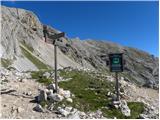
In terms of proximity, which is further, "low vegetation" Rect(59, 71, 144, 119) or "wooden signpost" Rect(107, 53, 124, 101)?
"wooden signpost" Rect(107, 53, 124, 101)

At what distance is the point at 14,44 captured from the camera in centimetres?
10675

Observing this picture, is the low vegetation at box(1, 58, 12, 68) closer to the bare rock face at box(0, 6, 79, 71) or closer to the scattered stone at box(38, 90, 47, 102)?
the bare rock face at box(0, 6, 79, 71)

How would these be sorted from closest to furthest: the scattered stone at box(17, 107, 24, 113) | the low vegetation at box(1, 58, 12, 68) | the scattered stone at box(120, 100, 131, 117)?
the scattered stone at box(17, 107, 24, 113) → the scattered stone at box(120, 100, 131, 117) → the low vegetation at box(1, 58, 12, 68)

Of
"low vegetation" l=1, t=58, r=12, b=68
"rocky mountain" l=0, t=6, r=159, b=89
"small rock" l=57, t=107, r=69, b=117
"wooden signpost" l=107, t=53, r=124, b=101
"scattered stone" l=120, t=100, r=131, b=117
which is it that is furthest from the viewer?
"rocky mountain" l=0, t=6, r=159, b=89

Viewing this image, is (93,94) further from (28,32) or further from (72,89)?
(28,32)

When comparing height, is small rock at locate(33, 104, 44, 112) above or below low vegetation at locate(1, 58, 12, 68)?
below

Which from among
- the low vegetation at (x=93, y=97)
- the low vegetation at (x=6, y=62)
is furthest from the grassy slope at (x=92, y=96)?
the low vegetation at (x=6, y=62)

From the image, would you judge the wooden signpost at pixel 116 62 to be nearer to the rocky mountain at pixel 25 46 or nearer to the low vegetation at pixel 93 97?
the low vegetation at pixel 93 97

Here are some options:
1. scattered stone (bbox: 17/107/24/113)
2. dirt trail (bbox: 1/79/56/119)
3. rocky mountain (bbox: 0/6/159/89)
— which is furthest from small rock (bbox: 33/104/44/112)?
rocky mountain (bbox: 0/6/159/89)

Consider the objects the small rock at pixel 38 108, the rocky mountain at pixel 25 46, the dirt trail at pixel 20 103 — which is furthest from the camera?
the rocky mountain at pixel 25 46

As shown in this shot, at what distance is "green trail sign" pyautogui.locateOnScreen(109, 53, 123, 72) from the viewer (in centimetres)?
2460

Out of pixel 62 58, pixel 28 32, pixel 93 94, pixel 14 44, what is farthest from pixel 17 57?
pixel 93 94

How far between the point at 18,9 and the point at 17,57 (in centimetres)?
8233

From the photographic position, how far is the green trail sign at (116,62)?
2460cm
